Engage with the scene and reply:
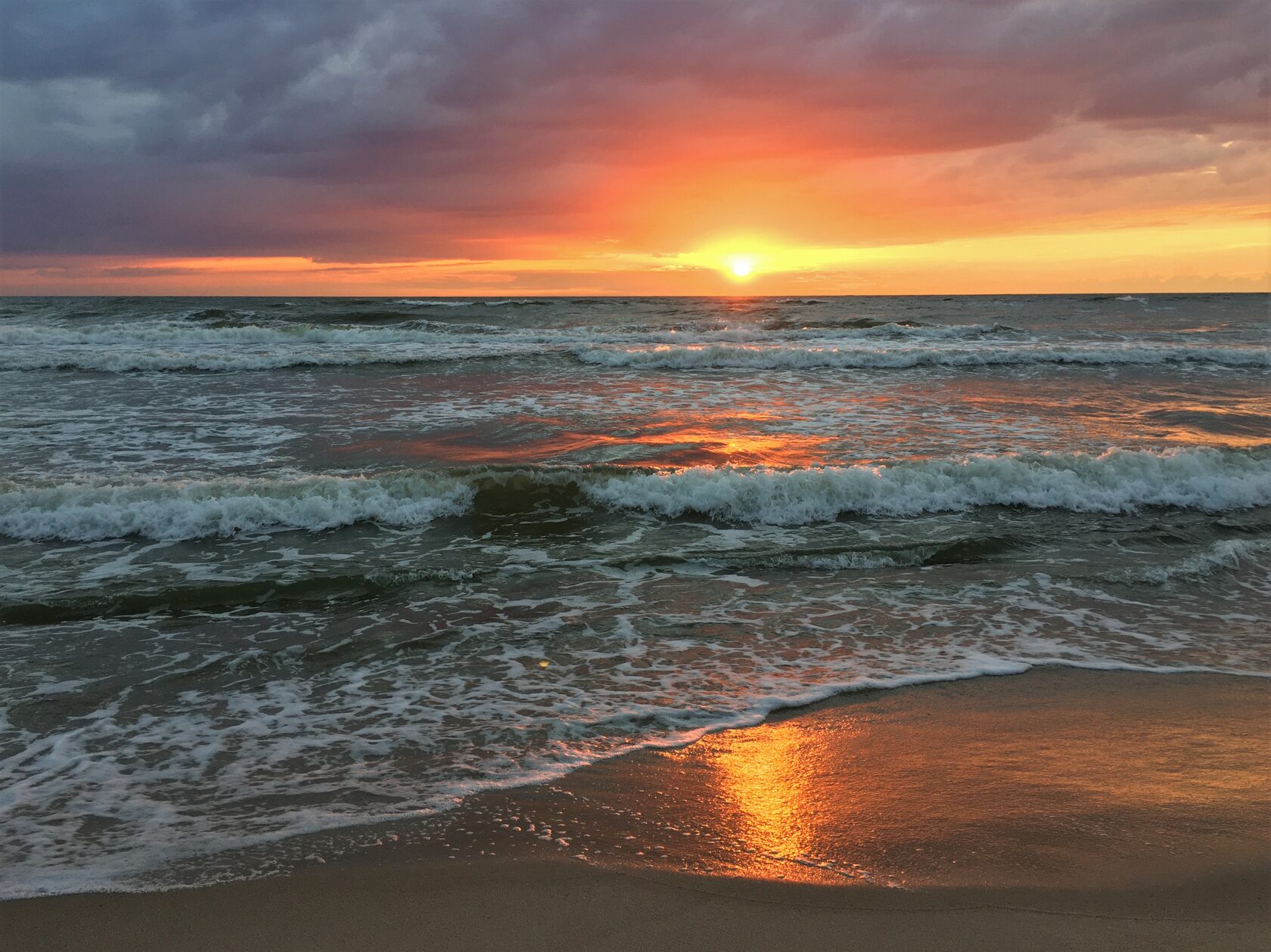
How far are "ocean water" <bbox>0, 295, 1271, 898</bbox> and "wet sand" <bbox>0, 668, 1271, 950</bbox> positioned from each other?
310 millimetres

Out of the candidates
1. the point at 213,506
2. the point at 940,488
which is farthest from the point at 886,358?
the point at 213,506

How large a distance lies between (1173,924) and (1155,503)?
25.6ft

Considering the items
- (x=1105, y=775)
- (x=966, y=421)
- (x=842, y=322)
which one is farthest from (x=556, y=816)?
(x=842, y=322)

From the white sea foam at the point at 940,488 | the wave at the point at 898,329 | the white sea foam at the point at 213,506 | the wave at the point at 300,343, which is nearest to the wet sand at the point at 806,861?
the white sea foam at the point at 940,488

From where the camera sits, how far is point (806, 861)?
3.09 meters

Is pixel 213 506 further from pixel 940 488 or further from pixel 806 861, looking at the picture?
pixel 940 488

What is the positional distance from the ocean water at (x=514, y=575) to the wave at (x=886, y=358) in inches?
197

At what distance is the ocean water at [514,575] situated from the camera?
3.99 metres

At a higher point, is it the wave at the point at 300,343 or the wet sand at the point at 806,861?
the wave at the point at 300,343

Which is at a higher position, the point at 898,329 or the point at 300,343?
the point at 898,329

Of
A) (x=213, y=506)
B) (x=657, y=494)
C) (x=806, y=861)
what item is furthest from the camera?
(x=657, y=494)

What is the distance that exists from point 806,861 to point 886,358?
21.2 m

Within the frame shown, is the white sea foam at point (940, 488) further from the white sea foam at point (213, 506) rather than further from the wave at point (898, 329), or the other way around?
the wave at point (898, 329)

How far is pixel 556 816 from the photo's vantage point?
3.45 m
